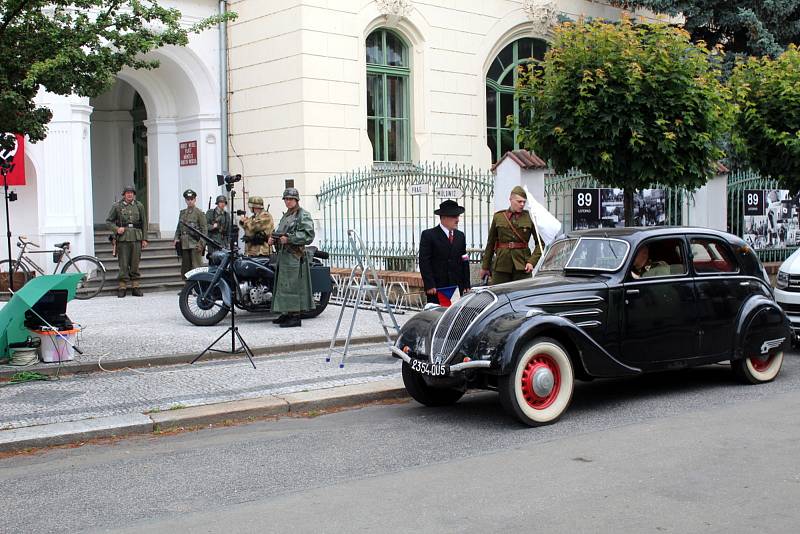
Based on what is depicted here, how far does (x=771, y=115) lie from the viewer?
1486 centimetres

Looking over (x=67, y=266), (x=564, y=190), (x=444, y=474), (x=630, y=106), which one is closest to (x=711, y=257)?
(x=630, y=106)

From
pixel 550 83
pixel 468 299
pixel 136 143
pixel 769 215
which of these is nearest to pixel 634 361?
pixel 468 299

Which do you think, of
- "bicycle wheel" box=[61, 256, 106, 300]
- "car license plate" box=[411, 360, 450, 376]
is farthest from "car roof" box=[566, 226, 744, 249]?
"bicycle wheel" box=[61, 256, 106, 300]

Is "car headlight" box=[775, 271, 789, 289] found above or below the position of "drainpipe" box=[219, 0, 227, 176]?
below

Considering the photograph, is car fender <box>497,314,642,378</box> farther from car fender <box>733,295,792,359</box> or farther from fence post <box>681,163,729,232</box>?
fence post <box>681,163,729,232</box>

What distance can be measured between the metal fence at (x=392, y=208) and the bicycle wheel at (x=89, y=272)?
4.05 meters

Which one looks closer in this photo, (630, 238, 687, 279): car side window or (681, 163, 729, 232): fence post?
(630, 238, 687, 279): car side window

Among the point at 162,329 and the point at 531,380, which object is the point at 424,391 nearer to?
the point at 531,380

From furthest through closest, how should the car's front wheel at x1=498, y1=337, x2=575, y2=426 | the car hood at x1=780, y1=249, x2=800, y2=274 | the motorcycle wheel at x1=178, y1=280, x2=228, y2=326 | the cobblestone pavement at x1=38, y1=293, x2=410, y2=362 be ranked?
the motorcycle wheel at x1=178, y1=280, x2=228, y2=326
the car hood at x1=780, y1=249, x2=800, y2=274
the cobblestone pavement at x1=38, y1=293, x2=410, y2=362
the car's front wheel at x1=498, y1=337, x2=575, y2=426

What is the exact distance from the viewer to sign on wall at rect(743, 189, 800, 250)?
17.6 metres

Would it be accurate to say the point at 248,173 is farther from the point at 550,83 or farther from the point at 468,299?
the point at 468,299

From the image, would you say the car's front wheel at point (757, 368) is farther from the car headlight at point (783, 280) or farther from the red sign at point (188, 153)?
the red sign at point (188, 153)

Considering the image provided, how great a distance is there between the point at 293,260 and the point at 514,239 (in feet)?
11.6

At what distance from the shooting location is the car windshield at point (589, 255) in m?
8.17
